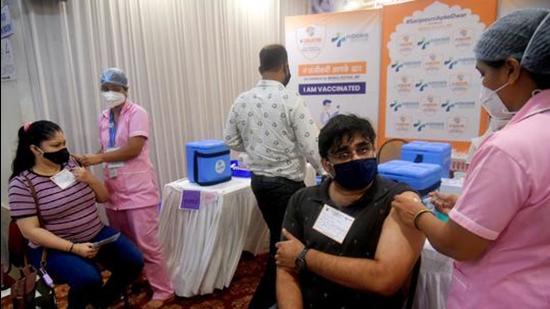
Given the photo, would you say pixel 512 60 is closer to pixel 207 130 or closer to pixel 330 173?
pixel 330 173

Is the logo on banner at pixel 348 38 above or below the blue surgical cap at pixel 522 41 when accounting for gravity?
above

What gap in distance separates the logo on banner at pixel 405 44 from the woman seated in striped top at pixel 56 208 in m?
2.97

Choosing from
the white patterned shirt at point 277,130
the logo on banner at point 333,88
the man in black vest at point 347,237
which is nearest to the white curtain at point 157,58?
the logo on banner at point 333,88

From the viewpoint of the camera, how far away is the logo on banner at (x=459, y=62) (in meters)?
3.37

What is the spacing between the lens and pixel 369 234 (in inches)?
50.0

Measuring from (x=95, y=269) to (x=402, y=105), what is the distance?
3051 mm

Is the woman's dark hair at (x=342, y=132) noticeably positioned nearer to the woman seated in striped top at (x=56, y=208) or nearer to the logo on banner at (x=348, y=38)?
the woman seated in striped top at (x=56, y=208)

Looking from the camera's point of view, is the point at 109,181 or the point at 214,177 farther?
the point at 214,177

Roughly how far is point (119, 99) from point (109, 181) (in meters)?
0.51

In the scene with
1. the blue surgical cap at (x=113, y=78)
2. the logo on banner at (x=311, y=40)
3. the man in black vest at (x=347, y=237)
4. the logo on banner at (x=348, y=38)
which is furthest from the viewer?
the logo on banner at (x=311, y=40)

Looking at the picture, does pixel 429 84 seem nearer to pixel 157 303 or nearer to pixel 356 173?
pixel 356 173

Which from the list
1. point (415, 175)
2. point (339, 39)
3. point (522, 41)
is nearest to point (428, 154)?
point (415, 175)

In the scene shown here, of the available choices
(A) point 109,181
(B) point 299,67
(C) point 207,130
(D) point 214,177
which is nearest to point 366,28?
(B) point 299,67

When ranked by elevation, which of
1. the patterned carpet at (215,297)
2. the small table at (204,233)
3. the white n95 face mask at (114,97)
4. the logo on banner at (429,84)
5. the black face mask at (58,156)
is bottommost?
the patterned carpet at (215,297)
